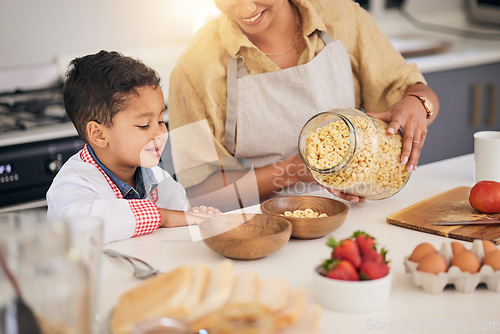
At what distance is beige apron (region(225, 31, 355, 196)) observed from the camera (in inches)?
63.0

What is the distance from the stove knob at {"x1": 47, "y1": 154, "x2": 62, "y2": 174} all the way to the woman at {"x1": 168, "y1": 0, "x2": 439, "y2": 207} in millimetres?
660

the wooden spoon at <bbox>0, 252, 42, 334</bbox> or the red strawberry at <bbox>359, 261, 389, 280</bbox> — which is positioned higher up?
the wooden spoon at <bbox>0, 252, 42, 334</bbox>

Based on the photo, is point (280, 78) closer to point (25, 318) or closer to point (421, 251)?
point (421, 251)

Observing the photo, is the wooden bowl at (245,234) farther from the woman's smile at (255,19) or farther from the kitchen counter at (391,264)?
the woman's smile at (255,19)

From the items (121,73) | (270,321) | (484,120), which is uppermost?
(121,73)

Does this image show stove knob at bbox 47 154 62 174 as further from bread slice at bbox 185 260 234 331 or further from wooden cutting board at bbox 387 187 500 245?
bread slice at bbox 185 260 234 331

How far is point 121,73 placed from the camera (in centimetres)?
132

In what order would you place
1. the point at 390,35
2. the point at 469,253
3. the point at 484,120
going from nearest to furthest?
the point at 469,253, the point at 484,120, the point at 390,35

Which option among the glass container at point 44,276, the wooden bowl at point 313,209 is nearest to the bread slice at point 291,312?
the glass container at point 44,276

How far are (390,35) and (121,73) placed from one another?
7.85 ft

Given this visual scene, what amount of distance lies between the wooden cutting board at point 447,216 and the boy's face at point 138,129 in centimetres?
54

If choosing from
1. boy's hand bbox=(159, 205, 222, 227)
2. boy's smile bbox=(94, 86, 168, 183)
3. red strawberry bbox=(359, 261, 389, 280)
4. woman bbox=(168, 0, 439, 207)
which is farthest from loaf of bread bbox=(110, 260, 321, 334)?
woman bbox=(168, 0, 439, 207)

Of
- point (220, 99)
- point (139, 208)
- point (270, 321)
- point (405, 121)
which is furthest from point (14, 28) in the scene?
point (270, 321)

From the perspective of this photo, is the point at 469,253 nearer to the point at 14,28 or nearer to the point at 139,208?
the point at 139,208
